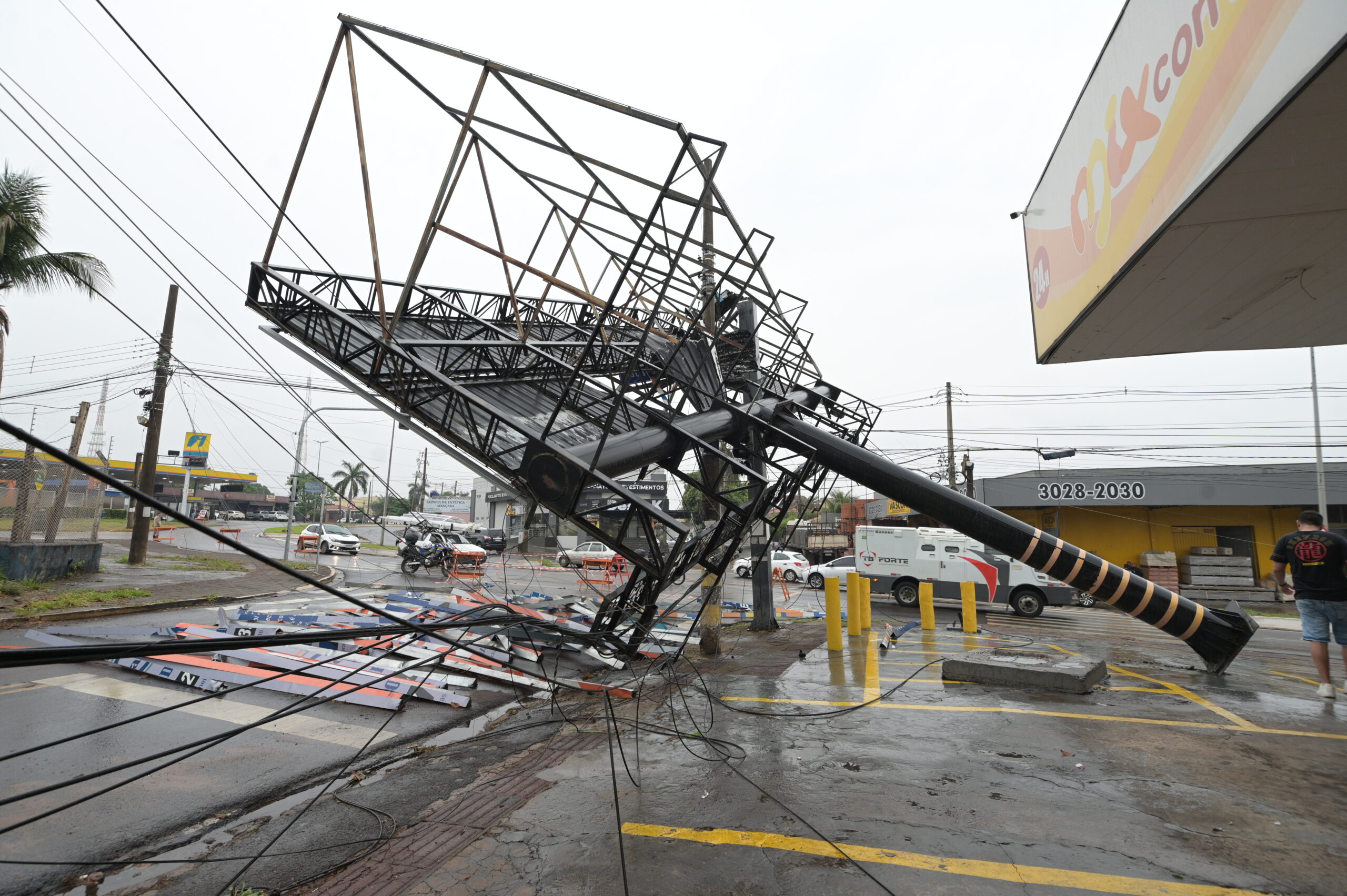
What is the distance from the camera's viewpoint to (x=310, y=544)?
37656 millimetres

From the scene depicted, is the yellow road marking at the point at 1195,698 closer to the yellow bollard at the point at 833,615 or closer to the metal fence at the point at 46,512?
the yellow bollard at the point at 833,615

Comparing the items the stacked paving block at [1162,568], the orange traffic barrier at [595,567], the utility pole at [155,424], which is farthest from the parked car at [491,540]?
the stacked paving block at [1162,568]

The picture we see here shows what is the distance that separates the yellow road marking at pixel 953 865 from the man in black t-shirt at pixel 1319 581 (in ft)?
17.3

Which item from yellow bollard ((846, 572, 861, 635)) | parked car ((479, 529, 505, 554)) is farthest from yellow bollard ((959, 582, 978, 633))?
parked car ((479, 529, 505, 554))

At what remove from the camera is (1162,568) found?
24891mm

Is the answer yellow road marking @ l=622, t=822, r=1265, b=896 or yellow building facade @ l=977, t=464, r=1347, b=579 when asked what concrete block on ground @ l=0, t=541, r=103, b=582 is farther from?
yellow building facade @ l=977, t=464, r=1347, b=579

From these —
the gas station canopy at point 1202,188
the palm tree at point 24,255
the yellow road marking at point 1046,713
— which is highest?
the palm tree at point 24,255

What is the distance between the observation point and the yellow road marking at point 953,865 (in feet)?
11.5

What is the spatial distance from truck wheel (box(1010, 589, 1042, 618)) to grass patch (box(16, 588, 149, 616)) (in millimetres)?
22203

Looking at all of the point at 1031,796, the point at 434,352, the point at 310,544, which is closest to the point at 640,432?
the point at 434,352

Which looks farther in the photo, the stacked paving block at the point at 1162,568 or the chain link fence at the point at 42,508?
the stacked paving block at the point at 1162,568

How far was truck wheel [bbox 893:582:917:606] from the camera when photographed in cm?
1945

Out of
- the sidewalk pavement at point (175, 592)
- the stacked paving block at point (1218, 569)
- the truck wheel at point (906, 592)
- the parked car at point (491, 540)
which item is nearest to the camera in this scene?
the sidewalk pavement at point (175, 592)

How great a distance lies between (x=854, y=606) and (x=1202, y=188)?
10.3 m
